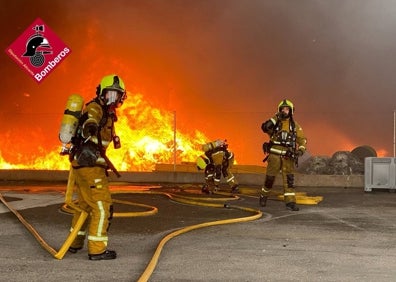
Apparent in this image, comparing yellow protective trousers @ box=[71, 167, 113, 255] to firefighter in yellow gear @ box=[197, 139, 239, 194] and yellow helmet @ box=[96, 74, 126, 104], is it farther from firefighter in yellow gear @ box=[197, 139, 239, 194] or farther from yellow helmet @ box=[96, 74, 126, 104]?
firefighter in yellow gear @ box=[197, 139, 239, 194]

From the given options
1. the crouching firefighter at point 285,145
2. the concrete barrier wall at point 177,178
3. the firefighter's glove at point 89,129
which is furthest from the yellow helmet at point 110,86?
the concrete barrier wall at point 177,178

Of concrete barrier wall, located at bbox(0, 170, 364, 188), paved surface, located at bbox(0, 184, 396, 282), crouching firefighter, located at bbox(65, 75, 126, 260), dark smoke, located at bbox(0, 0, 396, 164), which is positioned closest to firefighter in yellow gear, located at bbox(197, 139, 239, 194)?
paved surface, located at bbox(0, 184, 396, 282)

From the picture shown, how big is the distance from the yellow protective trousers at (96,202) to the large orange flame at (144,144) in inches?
456

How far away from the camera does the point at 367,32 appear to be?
20.9 metres

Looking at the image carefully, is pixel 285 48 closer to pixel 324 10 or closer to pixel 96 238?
pixel 324 10

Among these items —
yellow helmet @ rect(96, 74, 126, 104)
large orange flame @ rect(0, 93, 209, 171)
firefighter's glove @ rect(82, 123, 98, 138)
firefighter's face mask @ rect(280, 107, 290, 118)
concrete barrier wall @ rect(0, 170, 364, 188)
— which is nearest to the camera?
firefighter's glove @ rect(82, 123, 98, 138)

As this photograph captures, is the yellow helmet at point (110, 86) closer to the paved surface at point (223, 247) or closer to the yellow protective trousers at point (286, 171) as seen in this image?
the paved surface at point (223, 247)

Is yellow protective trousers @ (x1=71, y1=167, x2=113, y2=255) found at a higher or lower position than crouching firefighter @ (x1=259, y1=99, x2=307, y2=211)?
lower

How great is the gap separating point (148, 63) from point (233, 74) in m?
3.74

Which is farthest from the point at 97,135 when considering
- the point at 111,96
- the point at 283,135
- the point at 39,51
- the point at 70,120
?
the point at 39,51

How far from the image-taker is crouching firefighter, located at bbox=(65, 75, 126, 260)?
487 centimetres

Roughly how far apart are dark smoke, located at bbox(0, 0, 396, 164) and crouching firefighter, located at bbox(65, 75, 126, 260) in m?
12.7

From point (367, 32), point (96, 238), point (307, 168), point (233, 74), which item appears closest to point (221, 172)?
point (307, 168)

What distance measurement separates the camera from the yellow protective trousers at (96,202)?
16.0 ft
